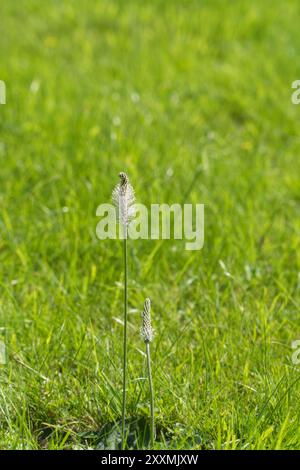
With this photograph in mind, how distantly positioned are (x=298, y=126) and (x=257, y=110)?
29cm

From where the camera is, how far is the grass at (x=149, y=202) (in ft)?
7.17

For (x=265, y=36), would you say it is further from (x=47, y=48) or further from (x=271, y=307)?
(x=271, y=307)

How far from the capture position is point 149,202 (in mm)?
3371

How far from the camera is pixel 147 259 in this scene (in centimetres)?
306

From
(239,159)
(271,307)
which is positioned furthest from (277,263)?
(239,159)

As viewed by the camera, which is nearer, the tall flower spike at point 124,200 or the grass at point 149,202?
the tall flower spike at point 124,200

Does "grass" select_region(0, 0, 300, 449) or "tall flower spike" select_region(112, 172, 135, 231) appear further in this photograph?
"grass" select_region(0, 0, 300, 449)

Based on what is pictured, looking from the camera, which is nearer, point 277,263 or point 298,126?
point 277,263

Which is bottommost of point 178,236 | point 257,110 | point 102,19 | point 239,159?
point 178,236

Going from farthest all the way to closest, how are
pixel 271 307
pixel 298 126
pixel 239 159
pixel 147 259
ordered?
pixel 298 126 → pixel 239 159 → pixel 147 259 → pixel 271 307

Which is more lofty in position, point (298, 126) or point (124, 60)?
point (124, 60)

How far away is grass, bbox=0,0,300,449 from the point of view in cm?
219

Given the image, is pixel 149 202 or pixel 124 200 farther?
pixel 149 202

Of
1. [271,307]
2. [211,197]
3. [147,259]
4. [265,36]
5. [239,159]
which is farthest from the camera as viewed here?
[265,36]
